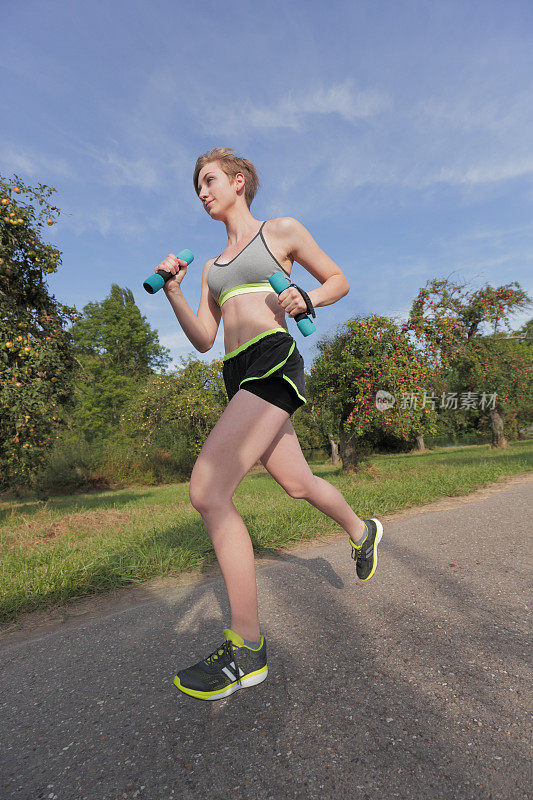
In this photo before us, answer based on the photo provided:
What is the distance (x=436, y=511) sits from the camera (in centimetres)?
500

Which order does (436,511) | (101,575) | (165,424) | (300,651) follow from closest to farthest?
(300,651), (101,575), (436,511), (165,424)

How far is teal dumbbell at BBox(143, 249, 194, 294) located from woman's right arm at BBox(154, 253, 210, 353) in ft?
0.06

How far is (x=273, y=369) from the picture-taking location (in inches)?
68.1

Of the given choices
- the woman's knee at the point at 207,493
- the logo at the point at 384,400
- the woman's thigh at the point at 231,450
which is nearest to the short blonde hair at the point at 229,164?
the woman's thigh at the point at 231,450

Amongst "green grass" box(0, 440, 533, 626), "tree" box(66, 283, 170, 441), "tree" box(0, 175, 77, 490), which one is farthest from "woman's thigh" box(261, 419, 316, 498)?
"tree" box(66, 283, 170, 441)

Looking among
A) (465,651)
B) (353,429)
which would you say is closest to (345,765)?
(465,651)

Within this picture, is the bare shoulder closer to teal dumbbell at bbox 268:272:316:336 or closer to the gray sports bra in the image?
the gray sports bra

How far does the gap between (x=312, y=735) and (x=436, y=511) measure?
4121 mm

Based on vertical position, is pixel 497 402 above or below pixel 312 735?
above

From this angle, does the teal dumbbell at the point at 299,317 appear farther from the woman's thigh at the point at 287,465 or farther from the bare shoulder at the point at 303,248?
the woman's thigh at the point at 287,465

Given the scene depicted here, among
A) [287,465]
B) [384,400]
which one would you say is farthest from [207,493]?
[384,400]

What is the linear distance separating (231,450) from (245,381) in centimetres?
29

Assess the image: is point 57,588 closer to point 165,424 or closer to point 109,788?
point 109,788

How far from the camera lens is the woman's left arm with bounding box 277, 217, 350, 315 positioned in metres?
1.96
